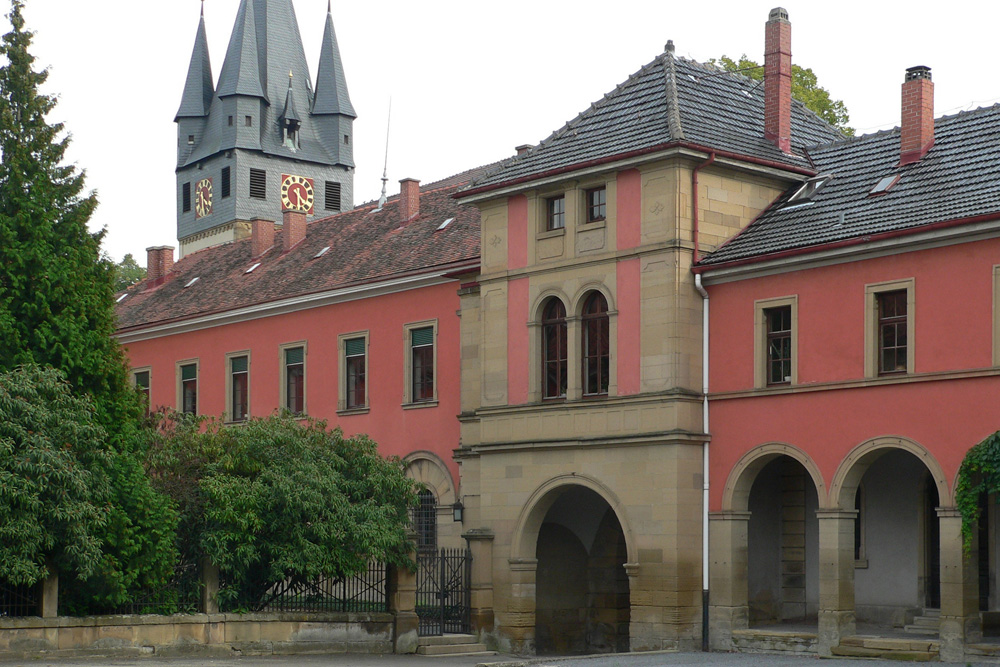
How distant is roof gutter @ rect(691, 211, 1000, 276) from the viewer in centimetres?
2462

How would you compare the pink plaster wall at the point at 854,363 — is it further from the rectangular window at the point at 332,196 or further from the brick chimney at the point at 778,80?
the rectangular window at the point at 332,196

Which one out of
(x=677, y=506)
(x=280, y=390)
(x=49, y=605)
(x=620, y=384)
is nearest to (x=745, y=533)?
(x=677, y=506)

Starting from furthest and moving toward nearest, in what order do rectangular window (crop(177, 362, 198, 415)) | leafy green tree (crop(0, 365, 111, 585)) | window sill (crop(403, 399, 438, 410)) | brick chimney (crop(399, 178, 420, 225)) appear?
rectangular window (crop(177, 362, 198, 415)), brick chimney (crop(399, 178, 420, 225)), window sill (crop(403, 399, 438, 410)), leafy green tree (crop(0, 365, 111, 585))

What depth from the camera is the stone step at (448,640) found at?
2962 centimetres

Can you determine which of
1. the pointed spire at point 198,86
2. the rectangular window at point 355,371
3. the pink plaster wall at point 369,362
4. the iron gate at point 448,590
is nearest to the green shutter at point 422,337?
the pink plaster wall at point 369,362

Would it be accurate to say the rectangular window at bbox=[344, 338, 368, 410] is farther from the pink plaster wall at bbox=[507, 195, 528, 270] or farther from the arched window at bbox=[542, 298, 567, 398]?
the arched window at bbox=[542, 298, 567, 398]

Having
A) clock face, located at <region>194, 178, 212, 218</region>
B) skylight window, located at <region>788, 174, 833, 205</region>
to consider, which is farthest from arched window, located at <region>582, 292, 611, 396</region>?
clock face, located at <region>194, 178, 212, 218</region>

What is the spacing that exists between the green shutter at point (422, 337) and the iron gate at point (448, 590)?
620 cm

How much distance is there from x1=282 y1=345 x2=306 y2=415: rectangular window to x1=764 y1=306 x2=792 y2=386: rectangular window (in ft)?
49.3

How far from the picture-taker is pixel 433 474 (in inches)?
1389

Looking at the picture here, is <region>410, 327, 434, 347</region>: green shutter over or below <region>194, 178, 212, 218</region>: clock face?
below

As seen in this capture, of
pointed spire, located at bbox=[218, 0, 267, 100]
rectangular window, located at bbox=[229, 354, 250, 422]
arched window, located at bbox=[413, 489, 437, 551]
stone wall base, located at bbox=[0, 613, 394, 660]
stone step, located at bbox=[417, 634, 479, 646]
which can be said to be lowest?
stone step, located at bbox=[417, 634, 479, 646]

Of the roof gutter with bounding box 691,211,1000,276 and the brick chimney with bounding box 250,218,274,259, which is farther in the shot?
the brick chimney with bounding box 250,218,274,259

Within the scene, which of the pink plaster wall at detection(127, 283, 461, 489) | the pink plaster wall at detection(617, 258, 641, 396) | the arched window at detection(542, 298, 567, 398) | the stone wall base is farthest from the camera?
the pink plaster wall at detection(127, 283, 461, 489)
